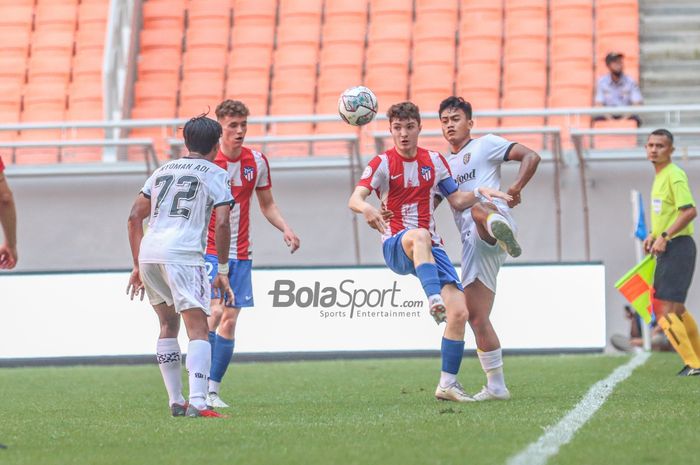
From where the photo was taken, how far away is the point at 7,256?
6.67 m

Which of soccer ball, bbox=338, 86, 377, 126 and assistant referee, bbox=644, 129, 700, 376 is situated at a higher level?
soccer ball, bbox=338, 86, 377, 126

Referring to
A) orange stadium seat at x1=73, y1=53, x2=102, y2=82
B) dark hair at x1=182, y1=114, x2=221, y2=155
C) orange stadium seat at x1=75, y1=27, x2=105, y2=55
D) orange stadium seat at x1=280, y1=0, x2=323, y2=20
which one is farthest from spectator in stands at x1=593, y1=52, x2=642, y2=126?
dark hair at x1=182, y1=114, x2=221, y2=155

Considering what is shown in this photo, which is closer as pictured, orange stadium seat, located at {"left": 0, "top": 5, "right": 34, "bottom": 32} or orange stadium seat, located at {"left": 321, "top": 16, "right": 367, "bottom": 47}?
orange stadium seat, located at {"left": 321, "top": 16, "right": 367, "bottom": 47}

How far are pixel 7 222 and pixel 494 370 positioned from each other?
3865 millimetres

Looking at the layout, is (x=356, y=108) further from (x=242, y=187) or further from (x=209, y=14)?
(x=209, y=14)

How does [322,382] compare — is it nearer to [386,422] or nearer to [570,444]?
[386,422]

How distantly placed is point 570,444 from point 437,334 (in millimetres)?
8979

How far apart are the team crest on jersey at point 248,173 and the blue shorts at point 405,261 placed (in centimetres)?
125

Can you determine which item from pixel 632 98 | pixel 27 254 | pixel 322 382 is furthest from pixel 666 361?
pixel 27 254

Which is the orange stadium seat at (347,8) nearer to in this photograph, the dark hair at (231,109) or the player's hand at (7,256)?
the dark hair at (231,109)

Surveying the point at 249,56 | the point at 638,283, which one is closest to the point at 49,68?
the point at 249,56

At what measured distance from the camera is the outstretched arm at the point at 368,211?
832 cm

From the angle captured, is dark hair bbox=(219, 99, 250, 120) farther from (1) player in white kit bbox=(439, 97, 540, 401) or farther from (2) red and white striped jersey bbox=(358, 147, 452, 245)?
(1) player in white kit bbox=(439, 97, 540, 401)

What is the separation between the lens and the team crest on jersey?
31.4ft
